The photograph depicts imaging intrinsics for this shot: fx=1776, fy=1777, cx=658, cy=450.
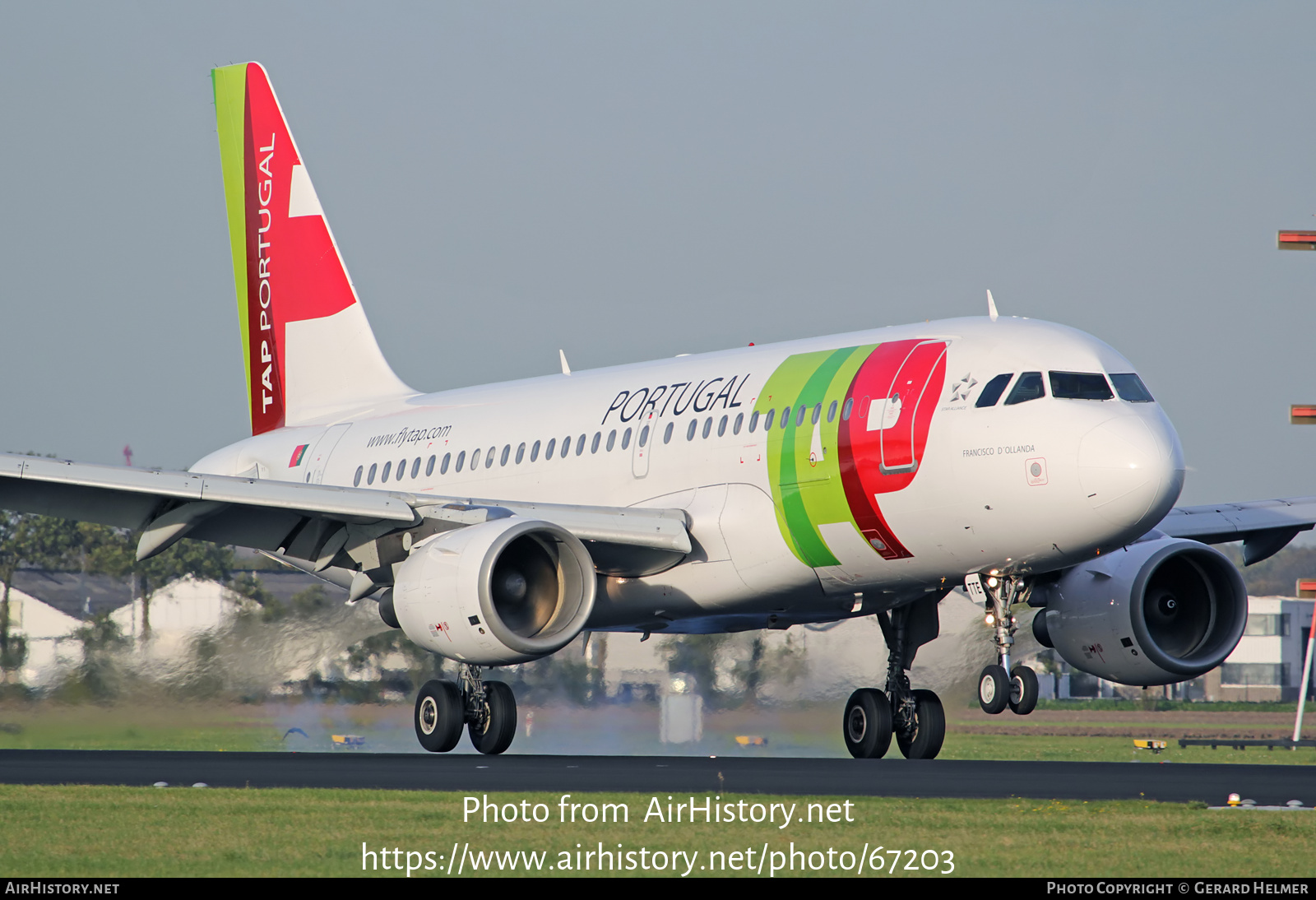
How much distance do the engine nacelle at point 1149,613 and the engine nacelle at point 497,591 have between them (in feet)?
21.5

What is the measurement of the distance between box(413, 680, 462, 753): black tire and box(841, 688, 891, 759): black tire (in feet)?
17.0

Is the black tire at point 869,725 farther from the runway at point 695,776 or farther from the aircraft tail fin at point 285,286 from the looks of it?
the aircraft tail fin at point 285,286

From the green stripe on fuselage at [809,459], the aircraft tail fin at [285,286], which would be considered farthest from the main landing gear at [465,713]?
the aircraft tail fin at [285,286]

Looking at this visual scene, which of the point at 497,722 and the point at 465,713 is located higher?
the point at 465,713

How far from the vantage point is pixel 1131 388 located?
62.4ft

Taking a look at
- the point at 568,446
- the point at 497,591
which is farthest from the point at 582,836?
the point at 568,446

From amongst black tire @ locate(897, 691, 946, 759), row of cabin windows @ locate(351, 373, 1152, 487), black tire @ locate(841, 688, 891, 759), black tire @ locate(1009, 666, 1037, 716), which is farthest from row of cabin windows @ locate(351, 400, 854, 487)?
black tire @ locate(897, 691, 946, 759)

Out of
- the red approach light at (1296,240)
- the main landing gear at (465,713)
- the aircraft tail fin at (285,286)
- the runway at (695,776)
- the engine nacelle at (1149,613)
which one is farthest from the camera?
the red approach light at (1296,240)

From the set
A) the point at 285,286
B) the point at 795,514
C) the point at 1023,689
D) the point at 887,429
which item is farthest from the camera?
the point at 285,286

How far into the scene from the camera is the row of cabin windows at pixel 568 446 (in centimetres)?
2072

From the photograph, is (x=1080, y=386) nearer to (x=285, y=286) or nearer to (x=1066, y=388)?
(x=1066, y=388)

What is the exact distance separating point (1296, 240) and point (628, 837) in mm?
26444
